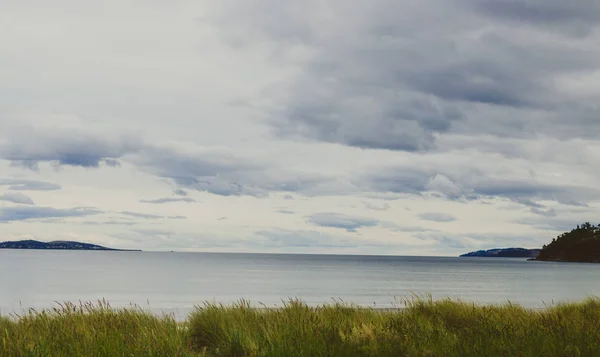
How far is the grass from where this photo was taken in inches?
381

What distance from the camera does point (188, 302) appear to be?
2002 inches

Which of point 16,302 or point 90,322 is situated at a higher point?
point 90,322

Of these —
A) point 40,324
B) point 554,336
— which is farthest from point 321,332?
point 40,324

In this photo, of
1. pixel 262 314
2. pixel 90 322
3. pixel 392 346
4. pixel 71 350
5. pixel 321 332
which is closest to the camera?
pixel 71 350

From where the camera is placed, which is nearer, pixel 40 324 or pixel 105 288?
pixel 40 324

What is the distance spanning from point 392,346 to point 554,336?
3.04 metres

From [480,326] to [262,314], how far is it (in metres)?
4.97

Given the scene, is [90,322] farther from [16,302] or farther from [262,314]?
[16,302]

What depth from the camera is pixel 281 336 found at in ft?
36.3

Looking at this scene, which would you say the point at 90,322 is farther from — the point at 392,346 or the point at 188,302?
the point at 188,302

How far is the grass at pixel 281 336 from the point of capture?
9.69 meters

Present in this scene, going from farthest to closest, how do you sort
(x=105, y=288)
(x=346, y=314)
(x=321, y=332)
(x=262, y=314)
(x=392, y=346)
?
(x=105, y=288) → (x=346, y=314) → (x=262, y=314) → (x=321, y=332) → (x=392, y=346)

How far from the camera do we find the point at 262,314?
1417cm

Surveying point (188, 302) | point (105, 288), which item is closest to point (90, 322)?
point (188, 302)
